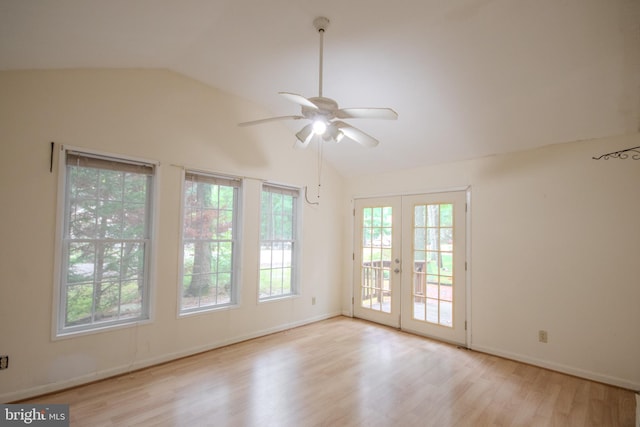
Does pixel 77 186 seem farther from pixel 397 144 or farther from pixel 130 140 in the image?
pixel 397 144

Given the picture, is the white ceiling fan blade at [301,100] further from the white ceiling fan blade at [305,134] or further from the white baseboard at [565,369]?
the white baseboard at [565,369]

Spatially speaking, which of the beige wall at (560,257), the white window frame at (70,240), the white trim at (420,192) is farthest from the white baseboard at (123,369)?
the beige wall at (560,257)

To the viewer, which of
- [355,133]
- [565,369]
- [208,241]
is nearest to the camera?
[355,133]

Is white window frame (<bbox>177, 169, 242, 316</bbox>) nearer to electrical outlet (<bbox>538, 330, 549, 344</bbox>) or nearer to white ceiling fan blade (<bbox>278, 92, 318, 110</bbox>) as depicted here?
white ceiling fan blade (<bbox>278, 92, 318, 110</bbox>)

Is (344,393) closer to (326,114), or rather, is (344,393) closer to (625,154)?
(326,114)

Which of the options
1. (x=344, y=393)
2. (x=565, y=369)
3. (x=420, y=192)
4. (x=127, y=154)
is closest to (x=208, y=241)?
(x=127, y=154)

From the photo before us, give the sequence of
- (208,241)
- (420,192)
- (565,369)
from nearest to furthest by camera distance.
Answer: (565,369), (208,241), (420,192)

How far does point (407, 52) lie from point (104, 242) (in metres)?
3.38

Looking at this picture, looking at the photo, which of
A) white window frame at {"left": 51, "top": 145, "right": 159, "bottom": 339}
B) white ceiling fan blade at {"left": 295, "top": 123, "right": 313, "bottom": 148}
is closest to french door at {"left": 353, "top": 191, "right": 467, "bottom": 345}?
white ceiling fan blade at {"left": 295, "top": 123, "right": 313, "bottom": 148}

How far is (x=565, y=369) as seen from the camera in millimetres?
3189

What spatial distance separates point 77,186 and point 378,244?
12.9ft

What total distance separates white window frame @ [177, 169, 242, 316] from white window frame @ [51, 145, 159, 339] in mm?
289

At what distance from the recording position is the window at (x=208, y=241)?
3.58 metres

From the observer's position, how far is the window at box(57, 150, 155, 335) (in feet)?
9.28
